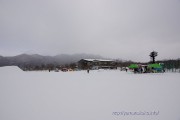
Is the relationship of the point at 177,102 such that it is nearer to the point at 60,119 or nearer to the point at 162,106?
the point at 162,106

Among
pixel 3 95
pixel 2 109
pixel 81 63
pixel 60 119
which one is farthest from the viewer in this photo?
pixel 81 63

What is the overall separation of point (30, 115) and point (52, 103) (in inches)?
49.1

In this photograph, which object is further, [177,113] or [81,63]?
[81,63]

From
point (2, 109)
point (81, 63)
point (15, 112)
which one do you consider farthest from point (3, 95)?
point (81, 63)

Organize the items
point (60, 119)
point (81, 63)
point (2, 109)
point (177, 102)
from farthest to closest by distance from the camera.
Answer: point (81, 63) < point (177, 102) < point (2, 109) < point (60, 119)

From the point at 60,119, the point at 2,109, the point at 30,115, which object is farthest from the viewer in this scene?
the point at 2,109

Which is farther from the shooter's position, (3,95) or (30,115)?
(3,95)

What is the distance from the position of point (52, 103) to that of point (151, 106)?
3.41 meters

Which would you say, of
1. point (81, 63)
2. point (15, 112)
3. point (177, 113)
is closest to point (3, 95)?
point (15, 112)

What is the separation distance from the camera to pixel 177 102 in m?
5.66

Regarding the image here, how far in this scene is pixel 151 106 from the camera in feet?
17.0

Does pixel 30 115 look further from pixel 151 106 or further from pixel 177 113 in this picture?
pixel 177 113

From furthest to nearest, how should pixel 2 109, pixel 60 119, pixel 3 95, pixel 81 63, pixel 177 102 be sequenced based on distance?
1. pixel 81 63
2. pixel 3 95
3. pixel 177 102
4. pixel 2 109
5. pixel 60 119

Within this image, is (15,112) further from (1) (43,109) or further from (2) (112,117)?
(2) (112,117)
